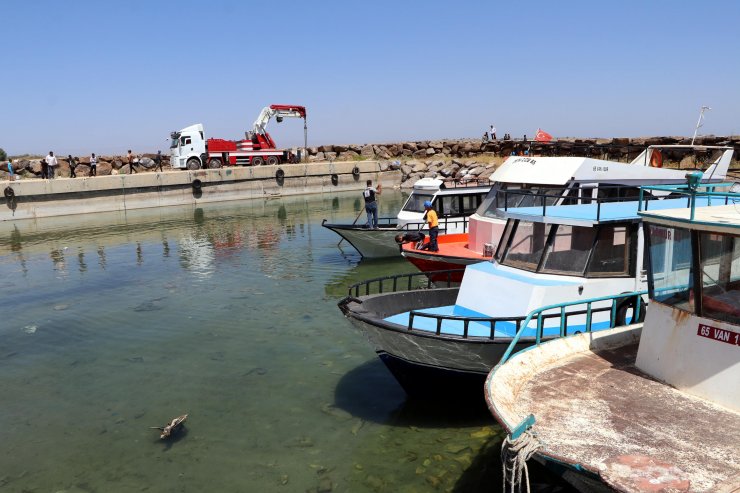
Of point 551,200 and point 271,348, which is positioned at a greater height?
point 551,200

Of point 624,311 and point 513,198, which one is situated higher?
point 513,198

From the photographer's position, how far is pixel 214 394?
9750mm

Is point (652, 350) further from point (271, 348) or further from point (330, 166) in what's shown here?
point (330, 166)

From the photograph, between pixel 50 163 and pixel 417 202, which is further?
pixel 50 163

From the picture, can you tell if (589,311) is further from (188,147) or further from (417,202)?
(188,147)

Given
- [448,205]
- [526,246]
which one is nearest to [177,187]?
[448,205]

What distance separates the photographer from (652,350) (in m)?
6.17

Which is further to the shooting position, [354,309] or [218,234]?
[218,234]

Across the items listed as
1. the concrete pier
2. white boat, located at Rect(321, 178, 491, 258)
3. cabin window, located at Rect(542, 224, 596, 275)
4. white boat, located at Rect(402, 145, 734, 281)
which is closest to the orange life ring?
white boat, located at Rect(402, 145, 734, 281)

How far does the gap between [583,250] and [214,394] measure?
21.2 feet

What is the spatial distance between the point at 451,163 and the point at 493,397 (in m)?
43.9

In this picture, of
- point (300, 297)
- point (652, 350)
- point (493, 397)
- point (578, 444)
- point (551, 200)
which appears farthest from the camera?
point (300, 297)

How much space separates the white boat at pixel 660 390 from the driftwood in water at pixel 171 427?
16.2 ft

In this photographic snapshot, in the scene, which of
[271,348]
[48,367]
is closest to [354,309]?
[271,348]
